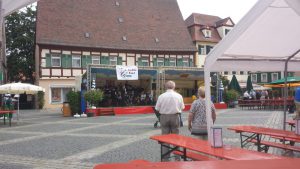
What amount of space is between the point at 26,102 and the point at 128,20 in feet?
44.6

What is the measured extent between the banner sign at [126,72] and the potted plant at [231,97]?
26.0 feet

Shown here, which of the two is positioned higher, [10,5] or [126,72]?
[126,72]

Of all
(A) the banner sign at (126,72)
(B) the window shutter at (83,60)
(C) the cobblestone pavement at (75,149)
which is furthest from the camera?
(B) the window shutter at (83,60)

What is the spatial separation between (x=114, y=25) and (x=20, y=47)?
10977 millimetres

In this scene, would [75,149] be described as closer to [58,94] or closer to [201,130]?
[201,130]

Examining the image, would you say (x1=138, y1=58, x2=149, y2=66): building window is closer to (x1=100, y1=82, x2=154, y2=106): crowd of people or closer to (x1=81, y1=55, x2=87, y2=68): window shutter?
(x1=81, y1=55, x2=87, y2=68): window shutter

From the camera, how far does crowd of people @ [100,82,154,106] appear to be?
94.7ft

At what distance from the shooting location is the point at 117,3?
42.5 m

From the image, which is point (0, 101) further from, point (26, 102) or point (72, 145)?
point (72, 145)

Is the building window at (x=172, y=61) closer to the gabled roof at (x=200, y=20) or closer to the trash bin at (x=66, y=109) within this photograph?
the gabled roof at (x=200, y=20)

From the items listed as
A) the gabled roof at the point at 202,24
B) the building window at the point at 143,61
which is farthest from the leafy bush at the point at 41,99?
the gabled roof at the point at 202,24

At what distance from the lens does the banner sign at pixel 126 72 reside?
26.0m

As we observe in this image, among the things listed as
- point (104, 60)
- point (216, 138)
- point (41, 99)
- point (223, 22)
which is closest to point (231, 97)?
point (104, 60)

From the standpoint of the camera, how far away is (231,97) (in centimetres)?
3023
